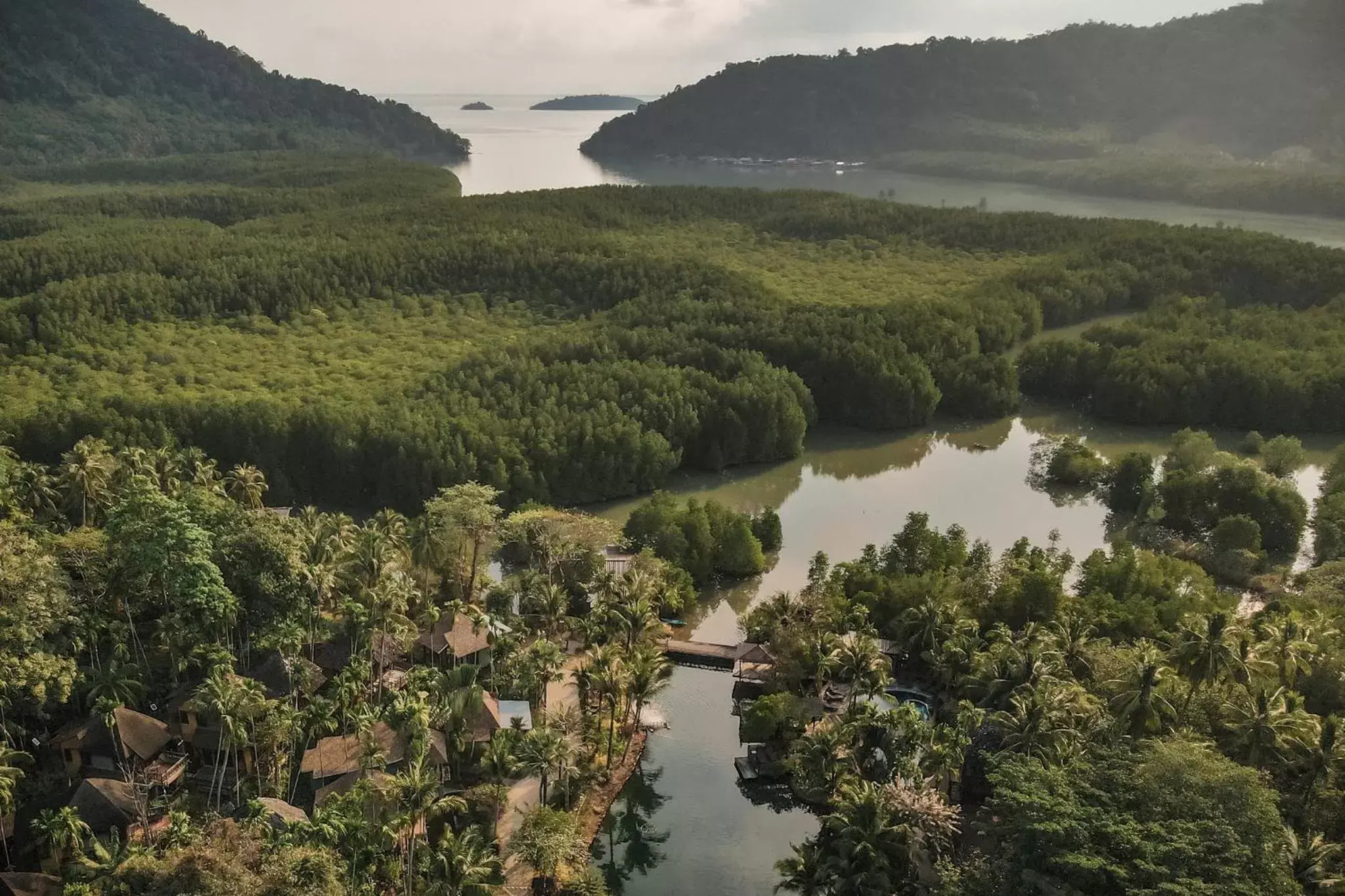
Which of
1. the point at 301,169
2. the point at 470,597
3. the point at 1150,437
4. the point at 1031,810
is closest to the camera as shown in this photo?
the point at 1031,810

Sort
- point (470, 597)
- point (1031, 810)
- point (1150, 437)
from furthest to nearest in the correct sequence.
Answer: point (1150, 437), point (470, 597), point (1031, 810)

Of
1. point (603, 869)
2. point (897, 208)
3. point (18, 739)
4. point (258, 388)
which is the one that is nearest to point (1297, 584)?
point (603, 869)

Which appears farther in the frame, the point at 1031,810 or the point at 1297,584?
the point at 1297,584

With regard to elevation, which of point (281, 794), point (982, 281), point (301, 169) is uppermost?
point (301, 169)

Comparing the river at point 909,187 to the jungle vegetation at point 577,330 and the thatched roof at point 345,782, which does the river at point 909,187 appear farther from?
the thatched roof at point 345,782

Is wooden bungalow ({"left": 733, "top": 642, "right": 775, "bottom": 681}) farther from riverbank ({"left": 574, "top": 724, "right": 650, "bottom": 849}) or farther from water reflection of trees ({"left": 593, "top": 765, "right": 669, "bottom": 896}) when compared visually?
water reflection of trees ({"left": 593, "top": 765, "right": 669, "bottom": 896})

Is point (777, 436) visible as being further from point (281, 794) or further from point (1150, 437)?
point (281, 794)

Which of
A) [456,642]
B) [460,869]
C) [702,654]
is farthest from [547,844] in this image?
[702,654]
